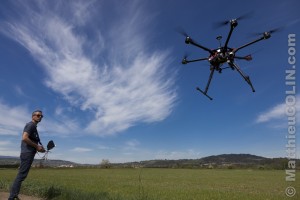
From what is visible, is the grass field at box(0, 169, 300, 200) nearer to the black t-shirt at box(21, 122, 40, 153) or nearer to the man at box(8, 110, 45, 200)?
the man at box(8, 110, 45, 200)

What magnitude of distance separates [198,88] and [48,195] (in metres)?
6.73

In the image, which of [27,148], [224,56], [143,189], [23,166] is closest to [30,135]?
[27,148]

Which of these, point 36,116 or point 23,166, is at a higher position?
point 36,116

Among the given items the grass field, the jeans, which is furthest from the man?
the grass field

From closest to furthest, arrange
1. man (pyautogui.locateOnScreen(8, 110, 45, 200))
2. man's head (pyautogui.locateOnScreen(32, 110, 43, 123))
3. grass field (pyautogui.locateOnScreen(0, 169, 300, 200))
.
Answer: man (pyautogui.locateOnScreen(8, 110, 45, 200)) → man's head (pyautogui.locateOnScreen(32, 110, 43, 123)) → grass field (pyautogui.locateOnScreen(0, 169, 300, 200))

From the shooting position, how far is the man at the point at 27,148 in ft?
30.4

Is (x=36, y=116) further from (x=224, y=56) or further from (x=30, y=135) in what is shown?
(x=224, y=56)

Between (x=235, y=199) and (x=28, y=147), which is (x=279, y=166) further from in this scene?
(x=28, y=147)

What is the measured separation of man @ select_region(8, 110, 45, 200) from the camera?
30.4ft

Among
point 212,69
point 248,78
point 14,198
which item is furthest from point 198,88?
point 14,198

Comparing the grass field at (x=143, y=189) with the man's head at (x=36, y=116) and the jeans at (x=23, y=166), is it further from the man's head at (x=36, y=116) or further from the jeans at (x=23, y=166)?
the man's head at (x=36, y=116)

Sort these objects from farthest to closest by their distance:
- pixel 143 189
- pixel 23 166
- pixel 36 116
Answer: pixel 143 189 < pixel 36 116 < pixel 23 166

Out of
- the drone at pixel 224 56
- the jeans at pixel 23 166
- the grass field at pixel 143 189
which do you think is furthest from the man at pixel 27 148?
the drone at pixel 224 56

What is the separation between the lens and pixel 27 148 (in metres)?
9.52
